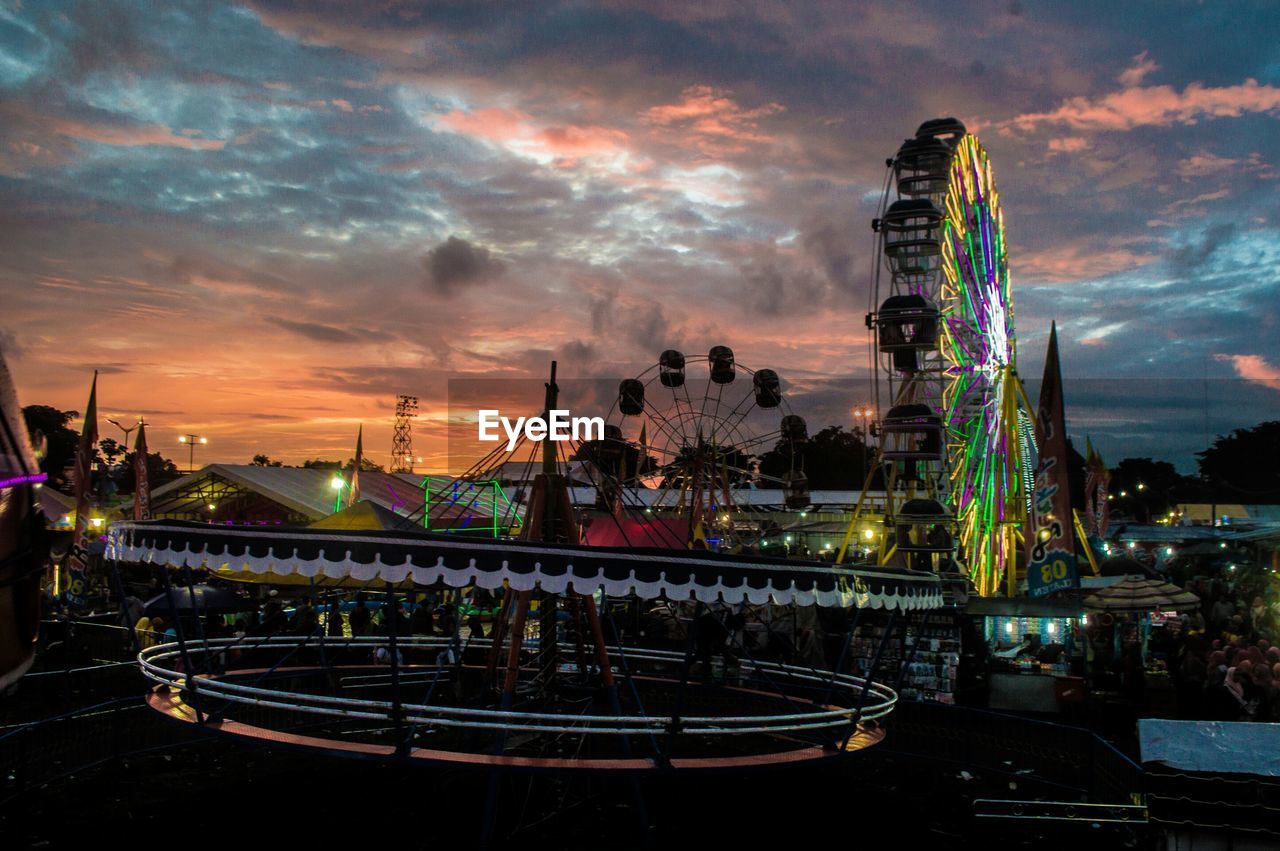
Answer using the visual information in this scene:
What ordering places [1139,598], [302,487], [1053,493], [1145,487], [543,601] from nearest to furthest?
[543,601]
[1053,493]
[1139,598]
[302,487]
[1145,487]

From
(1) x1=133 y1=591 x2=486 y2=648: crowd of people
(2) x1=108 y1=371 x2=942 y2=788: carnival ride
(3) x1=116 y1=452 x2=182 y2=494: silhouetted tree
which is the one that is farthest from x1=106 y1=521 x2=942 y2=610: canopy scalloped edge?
(3) x1=116 y1=452 x2=182 y2=494: silhouetted tree

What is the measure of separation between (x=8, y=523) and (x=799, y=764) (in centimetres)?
1108

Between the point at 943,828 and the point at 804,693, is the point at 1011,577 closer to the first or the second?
the point at 804,693

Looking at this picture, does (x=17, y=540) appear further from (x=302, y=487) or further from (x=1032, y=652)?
(x=302, y=487)

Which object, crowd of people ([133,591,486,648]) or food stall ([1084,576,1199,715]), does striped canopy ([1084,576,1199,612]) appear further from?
crowd of people ([133,591,486,648])

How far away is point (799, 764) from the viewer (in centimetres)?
1216

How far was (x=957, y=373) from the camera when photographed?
34.7m

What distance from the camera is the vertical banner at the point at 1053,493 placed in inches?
651

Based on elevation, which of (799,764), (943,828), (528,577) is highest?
(528,577)

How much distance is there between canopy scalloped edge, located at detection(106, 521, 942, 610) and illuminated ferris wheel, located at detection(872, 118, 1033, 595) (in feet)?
71.8

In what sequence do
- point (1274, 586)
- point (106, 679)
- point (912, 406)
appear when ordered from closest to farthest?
A: point (106, 679), point (1274, 586), point (912, 406)

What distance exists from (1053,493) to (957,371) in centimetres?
1745

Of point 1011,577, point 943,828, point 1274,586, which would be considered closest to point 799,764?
point 943,828

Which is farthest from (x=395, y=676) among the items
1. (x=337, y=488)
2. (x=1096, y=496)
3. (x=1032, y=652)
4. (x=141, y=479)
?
(x=1096, y=496)
